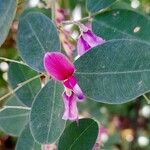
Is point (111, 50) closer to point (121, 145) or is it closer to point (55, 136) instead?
point (55, 136)

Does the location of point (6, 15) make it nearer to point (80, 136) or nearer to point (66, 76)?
point (66, 76)

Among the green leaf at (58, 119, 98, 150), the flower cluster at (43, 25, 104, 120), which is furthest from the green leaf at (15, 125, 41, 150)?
the flower cluster at (43, 25, 104, 120)

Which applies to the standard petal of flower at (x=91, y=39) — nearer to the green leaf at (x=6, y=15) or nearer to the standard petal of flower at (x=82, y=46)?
the standard petal of flower at (x=82, y=46)

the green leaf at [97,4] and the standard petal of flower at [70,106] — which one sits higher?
the green leaf at [97,4]

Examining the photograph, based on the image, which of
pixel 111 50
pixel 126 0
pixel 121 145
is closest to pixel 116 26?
pixel 111 50

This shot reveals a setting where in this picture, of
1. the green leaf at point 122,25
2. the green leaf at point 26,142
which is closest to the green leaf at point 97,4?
the green leaf at point 122,25

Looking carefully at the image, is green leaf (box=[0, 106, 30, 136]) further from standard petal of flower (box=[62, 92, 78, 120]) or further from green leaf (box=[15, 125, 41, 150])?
standard petal of flower (box=[62, 92, 78, 120])
